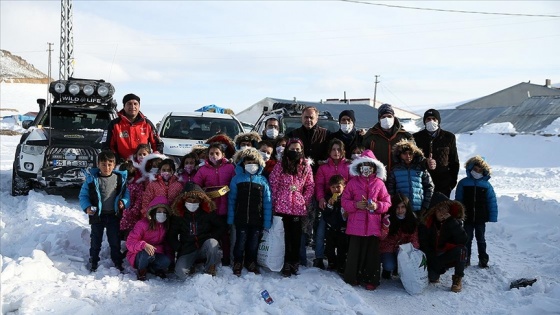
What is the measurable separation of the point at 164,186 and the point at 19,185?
15.9 ft

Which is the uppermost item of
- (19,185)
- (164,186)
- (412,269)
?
(164,186)

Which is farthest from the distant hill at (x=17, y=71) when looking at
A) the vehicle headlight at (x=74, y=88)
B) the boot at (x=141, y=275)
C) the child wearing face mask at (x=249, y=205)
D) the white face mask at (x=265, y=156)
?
the child wearing face mask at (x=249, y=205)

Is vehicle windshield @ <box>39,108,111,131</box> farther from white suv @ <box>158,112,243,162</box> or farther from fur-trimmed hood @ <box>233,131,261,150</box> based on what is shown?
fur-trimmed hood @ <box>233,131,261,150</box>

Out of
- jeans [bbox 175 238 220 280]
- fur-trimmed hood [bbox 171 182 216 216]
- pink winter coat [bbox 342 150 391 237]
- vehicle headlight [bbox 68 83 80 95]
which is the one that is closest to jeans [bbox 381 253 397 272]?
pink winter coat [bbox 342 150 391 237]

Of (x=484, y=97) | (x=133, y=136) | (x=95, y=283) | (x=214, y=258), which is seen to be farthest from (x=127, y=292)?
(x=484, y=97)

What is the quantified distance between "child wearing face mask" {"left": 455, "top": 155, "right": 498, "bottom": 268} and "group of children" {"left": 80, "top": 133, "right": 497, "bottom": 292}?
453mm

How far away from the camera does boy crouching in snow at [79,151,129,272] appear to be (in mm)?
5465

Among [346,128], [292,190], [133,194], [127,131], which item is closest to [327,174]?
[292,190]

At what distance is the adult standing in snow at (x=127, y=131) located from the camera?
6.77m

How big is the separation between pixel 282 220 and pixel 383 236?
1179 mm

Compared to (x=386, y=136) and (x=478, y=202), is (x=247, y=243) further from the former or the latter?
(x=478, y=202)

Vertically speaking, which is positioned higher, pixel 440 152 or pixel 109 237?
pixel 440 152

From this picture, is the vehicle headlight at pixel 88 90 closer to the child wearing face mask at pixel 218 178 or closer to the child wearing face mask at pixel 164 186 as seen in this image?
the child wearing face mask at pixel 164 186

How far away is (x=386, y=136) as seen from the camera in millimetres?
6348
